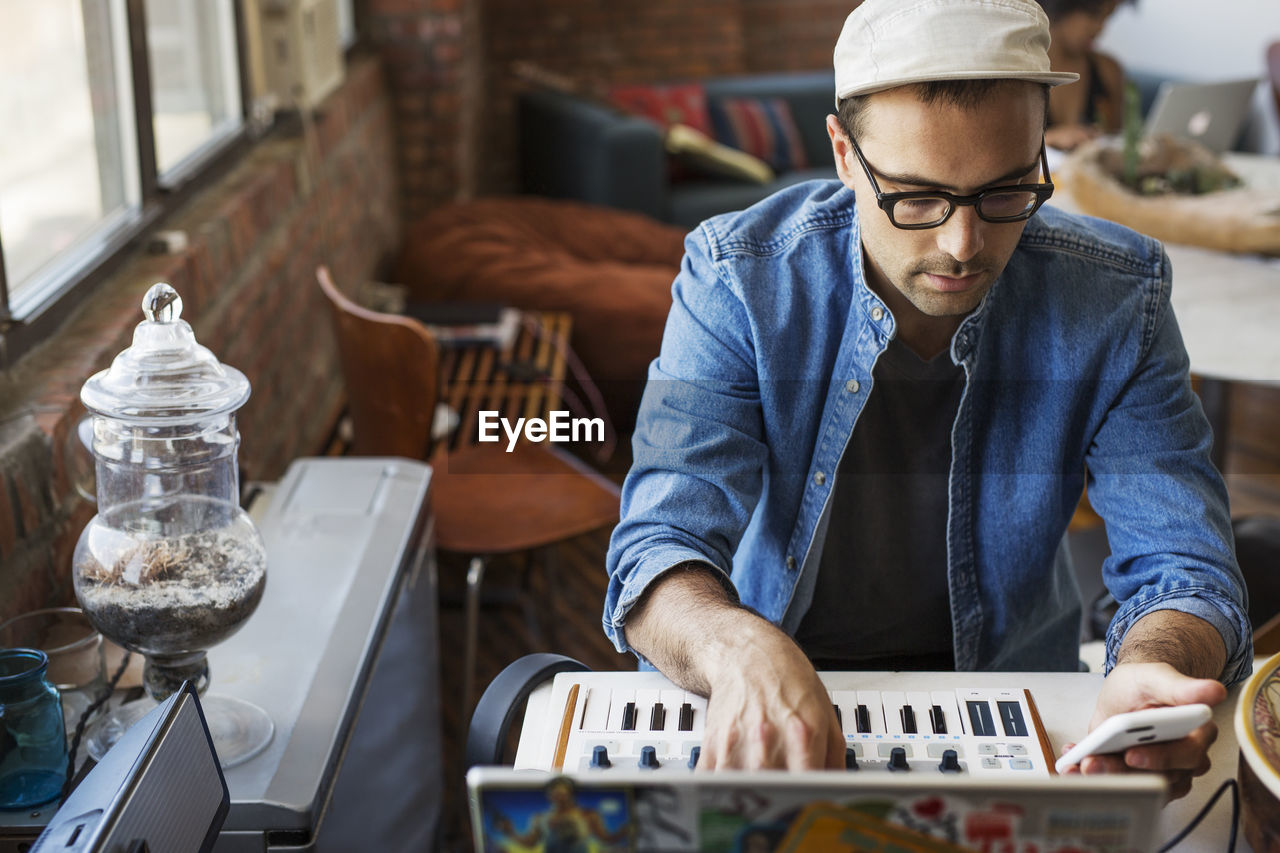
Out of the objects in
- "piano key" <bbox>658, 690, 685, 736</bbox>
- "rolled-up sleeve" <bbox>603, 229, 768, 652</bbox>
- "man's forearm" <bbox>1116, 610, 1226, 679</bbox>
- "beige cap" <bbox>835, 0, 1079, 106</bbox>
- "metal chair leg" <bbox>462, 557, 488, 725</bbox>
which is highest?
"beige cap" <bbox>835, 0, 1079, 106</bbox>

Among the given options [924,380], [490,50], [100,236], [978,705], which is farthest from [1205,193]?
[490,50]

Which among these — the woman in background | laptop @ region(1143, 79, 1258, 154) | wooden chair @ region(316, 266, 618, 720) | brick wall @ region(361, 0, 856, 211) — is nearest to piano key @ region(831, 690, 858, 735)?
wooden chair @ region(316, 266, 618, 720)

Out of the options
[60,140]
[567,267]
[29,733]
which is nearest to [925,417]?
[29,733]

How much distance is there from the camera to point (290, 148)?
265 centimetres

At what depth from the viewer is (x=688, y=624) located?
3.40 ft

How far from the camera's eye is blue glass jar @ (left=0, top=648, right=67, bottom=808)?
1021 mm

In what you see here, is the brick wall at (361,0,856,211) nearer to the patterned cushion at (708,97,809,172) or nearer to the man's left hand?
the patterned cushion at (708,97,809,172)

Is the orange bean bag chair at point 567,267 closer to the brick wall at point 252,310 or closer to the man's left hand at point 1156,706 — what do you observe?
the brick wall at point 252,310

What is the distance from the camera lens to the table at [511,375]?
93.0 inches

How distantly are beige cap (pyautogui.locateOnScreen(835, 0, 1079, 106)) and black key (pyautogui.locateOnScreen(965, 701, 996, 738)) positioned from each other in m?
0.51

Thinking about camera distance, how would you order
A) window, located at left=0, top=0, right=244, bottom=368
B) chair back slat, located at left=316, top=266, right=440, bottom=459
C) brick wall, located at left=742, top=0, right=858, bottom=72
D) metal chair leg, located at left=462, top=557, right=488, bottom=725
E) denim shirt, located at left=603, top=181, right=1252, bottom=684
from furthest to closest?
brick wall, located at left=742, top=0, right=858, bottom=72, metal chair leg, located at left=462, top=557, right=488, bottom=725, chair back slat, located at left=316, top=266, right=440, bottom=459, window, located at left=0, top=0, right=244, bottom=368, denim shirt, located at left=603, top=181, right=1252, bottom=684

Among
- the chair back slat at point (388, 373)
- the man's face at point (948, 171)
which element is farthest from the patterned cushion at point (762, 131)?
the man's face at point (948, 171)

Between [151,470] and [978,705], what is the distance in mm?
766

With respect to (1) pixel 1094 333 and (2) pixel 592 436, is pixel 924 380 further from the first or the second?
(2) pixel 592 436
